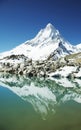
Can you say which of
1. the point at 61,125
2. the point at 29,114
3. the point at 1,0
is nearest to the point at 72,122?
the point at 61,125

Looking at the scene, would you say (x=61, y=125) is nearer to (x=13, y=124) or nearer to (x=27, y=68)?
(x=13, y=124)

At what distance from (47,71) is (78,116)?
355 feet

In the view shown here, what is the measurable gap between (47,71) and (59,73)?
32.2 ft

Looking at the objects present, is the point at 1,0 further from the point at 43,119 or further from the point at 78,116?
the point at 78,116

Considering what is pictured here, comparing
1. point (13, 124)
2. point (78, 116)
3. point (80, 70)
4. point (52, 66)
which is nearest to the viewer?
point (13, 124)

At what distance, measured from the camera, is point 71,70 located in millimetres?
124750

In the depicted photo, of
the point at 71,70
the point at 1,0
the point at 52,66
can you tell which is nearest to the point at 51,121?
the point at 1,0

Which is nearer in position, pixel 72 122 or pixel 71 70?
pixel 72 122

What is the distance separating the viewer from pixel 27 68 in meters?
135

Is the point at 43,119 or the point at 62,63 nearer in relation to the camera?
the point at 43,119

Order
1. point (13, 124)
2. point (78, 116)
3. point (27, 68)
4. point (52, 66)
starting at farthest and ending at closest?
1. point (52, 66)
2. point (27, 68)
3. point (78, 116)
4. point (13, 124)

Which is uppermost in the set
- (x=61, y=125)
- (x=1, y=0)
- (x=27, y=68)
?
(x=27, y=68)

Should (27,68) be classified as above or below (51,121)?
above

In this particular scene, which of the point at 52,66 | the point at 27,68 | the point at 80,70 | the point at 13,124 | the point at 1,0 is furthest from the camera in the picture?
the point at 52,66
